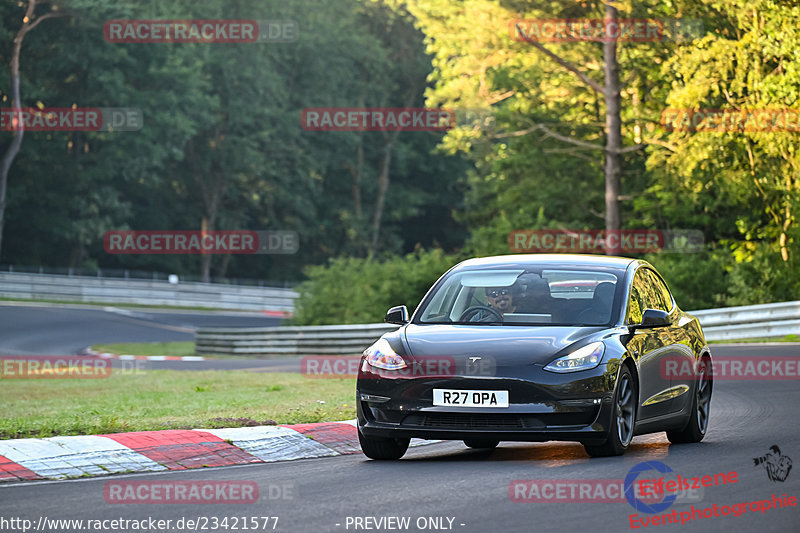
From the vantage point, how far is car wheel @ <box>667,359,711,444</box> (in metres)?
11.3

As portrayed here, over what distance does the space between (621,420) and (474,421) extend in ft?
3.81

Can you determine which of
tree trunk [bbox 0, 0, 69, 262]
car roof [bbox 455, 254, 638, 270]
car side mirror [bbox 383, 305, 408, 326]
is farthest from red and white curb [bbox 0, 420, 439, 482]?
tree trunk [bbox 0, 0, 69, 262]

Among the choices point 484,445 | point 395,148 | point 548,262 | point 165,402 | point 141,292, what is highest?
point 395,148

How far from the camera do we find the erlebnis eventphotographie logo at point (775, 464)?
353 inches

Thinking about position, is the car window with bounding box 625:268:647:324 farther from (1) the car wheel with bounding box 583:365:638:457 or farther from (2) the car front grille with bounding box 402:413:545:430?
(2) the car front grille with bounding box 402:413:545:430

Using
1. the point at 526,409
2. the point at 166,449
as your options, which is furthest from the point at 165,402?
the point at 526,409

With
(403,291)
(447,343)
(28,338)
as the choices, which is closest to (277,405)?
(447,343)

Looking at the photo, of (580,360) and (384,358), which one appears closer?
(580,360)

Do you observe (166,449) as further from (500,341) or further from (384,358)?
(500,341)

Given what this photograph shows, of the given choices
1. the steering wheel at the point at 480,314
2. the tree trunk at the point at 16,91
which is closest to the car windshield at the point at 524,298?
the steering wheel at the point at 480,314

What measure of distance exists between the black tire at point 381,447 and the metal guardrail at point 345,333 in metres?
15.7

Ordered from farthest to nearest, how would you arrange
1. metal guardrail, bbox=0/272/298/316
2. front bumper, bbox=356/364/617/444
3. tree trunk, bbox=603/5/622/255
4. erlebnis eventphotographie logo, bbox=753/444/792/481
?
metal guardrail, bbox=0/272/298/316 < tree trunk, bbox=603/5/622/255 < front bumper, bbox=356/364/617/444 < erlebnis eventphotographie logo, bbox=753/444/792/481

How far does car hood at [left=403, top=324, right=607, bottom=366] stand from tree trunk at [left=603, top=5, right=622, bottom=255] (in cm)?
2610

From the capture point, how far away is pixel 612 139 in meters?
36.2
